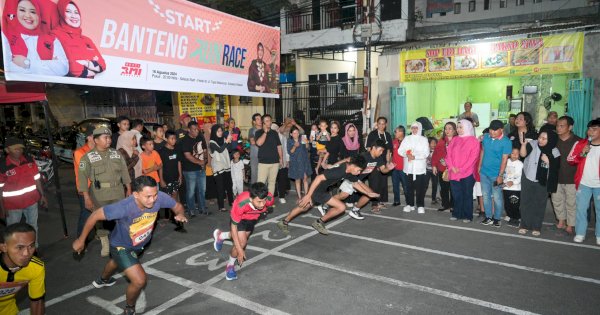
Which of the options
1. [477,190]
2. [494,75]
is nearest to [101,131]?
[477,190]

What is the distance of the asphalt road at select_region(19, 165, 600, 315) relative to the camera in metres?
4.50

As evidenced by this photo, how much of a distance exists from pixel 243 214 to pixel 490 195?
16.8 feet

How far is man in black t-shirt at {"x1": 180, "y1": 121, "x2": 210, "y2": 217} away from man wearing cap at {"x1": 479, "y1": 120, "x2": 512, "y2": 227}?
5.89 m

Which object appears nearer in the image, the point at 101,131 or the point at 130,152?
the point at 101,131

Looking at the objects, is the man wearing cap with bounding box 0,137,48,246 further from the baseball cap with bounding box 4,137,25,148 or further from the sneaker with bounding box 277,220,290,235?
the sneaker with bounding box 277,220,290,235

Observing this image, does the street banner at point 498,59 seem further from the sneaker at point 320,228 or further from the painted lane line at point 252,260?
the sneaker at point 320,228

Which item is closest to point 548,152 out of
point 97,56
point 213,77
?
point 213,77

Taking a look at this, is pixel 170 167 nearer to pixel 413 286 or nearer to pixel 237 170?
pixel 237 170

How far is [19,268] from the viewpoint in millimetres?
3146

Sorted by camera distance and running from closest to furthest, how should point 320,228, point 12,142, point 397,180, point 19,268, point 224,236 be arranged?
point 19,268 → point 224,236 → point 12,142 → point 320,228 → point 397,180

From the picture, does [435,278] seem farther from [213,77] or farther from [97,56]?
[97,56]

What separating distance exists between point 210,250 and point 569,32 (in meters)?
11.6

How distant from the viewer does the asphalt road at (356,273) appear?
14.8 feet

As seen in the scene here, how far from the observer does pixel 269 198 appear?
513 centimetres
